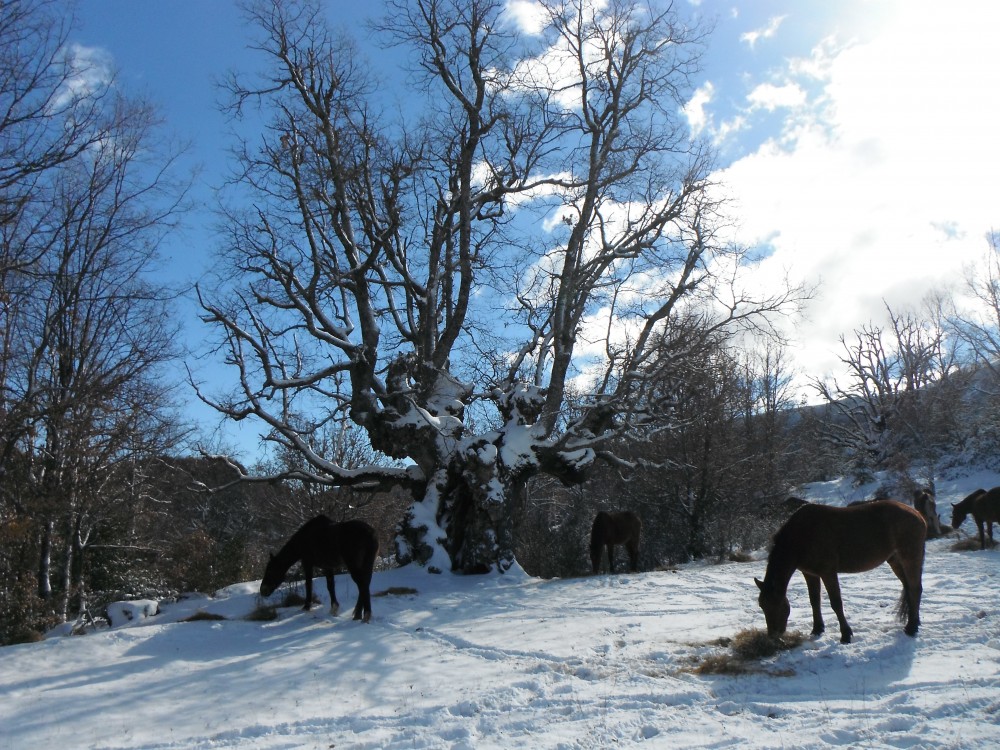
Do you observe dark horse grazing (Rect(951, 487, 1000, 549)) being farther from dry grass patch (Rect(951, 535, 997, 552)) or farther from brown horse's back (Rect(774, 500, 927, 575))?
brown horse's back (Rect(774, 500, 927, 575))

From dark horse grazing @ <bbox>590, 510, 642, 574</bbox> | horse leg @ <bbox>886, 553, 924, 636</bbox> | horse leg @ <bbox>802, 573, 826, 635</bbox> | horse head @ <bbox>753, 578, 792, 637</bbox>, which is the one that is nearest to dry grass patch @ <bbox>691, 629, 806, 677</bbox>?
horse head @ <bbox>753, 578, 792, 637</bbox>

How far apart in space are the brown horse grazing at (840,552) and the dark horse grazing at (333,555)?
5702mm

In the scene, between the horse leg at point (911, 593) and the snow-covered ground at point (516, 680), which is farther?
the horse leg at point (911, 593)

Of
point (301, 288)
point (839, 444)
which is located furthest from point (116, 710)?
point (839, 444)

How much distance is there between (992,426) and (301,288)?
113 feet

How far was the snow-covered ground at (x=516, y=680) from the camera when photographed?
18.2ft

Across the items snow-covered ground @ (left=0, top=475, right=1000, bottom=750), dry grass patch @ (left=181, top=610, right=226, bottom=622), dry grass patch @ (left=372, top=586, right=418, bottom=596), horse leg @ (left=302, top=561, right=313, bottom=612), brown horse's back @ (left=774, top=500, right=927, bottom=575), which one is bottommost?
snow-covered ground @ (left=0, top=475, right=1000, bottom=750)

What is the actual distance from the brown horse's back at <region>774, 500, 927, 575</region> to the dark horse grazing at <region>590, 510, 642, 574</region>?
806cm

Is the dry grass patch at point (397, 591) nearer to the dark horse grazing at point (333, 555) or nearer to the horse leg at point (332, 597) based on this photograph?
the dark horse grazing at point (333, 555)

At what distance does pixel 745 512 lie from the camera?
81.3 ft

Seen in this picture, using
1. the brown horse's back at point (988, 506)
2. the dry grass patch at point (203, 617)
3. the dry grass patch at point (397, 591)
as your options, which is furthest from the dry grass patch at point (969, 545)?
the dry grass patch at point (203, 617)

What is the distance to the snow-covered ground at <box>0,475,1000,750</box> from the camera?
5551 mm

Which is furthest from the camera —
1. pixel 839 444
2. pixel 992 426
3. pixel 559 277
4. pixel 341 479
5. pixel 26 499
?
pixel 839 444

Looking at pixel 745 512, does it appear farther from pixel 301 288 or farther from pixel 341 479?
pixel 301 288
